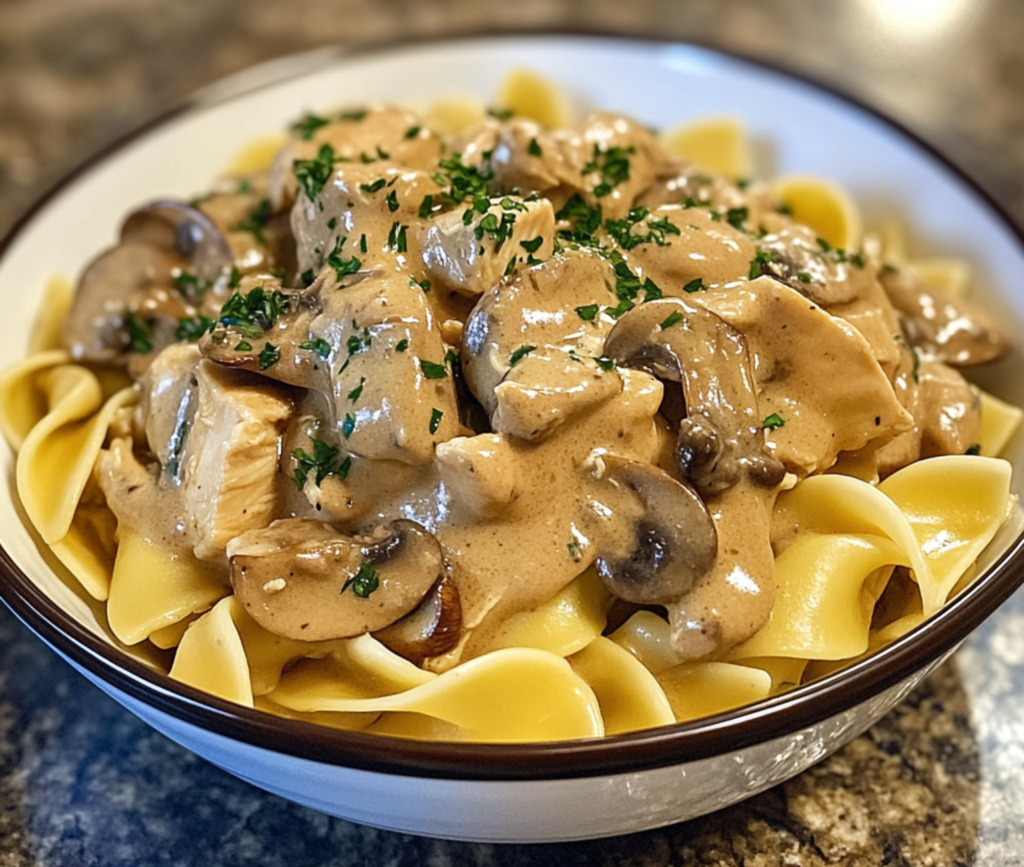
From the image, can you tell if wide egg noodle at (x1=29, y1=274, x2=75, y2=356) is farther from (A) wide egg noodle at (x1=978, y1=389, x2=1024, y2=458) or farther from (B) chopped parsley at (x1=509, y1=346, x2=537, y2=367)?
(A) wide egg noodle at (x1=978, y1=389, x2=1024, y2=458)

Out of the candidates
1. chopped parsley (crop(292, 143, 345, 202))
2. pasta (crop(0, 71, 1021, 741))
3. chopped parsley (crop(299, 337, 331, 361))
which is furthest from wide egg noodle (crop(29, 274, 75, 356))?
chopped parsley (crop(299, 337, 331, 361))

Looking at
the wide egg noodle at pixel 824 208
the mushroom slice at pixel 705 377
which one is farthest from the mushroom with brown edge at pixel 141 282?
the wide egg noodle at pixel 824 208

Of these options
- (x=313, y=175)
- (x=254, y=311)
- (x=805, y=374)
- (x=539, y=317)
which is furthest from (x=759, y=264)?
(x=254, y=311)

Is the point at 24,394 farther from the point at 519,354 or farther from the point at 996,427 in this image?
the point at 996,427

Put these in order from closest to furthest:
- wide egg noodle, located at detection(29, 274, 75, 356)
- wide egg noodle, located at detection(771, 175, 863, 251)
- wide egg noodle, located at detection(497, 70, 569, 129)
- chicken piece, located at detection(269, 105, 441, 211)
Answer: chicken piece, located at detection(269, 105, 441, 211) < wide egg noodle, located at detection(29, 274, 75, 356) < wide egg noodle, located at detection(771, 175, 863, 251) < wide egg noodle, located at detection(497, 70, 569, 129)

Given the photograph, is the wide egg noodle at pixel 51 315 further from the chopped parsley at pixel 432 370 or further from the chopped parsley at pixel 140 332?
the chopped parsley at pixel 432 370
